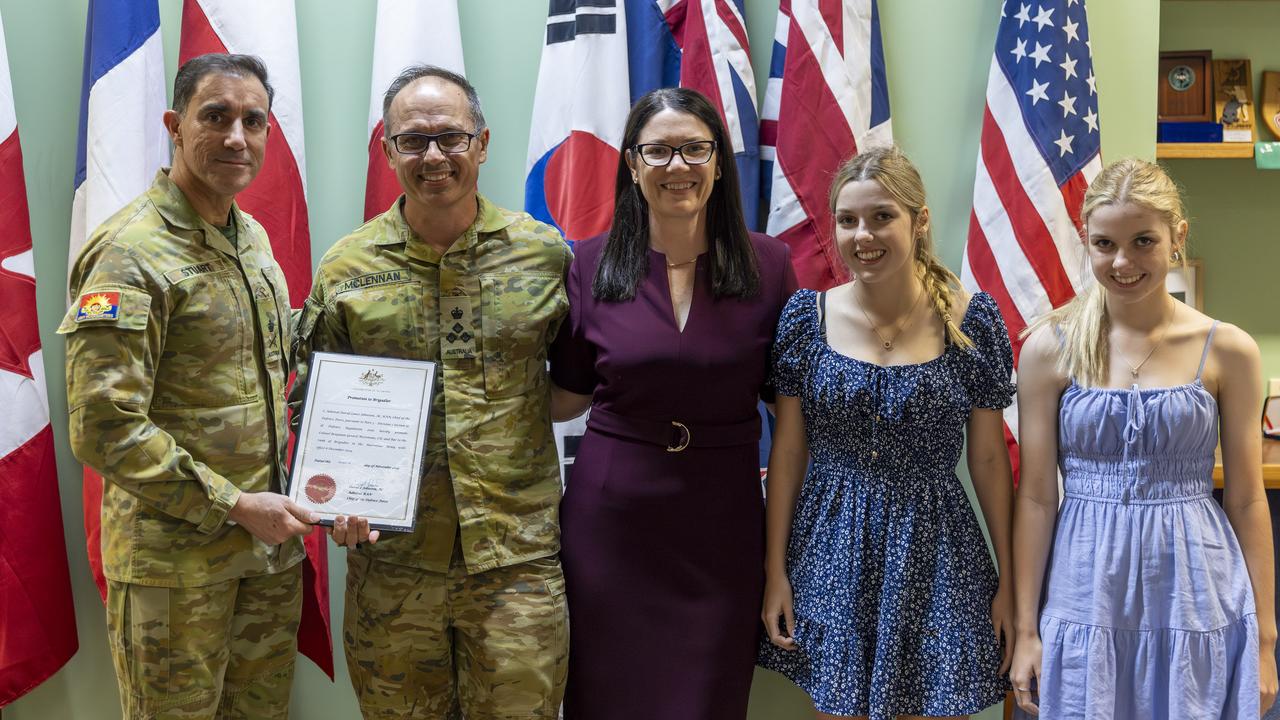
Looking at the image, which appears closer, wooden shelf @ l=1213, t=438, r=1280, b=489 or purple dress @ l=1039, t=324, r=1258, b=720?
purple dress @ l=1039, t=324, r=1258, b=720

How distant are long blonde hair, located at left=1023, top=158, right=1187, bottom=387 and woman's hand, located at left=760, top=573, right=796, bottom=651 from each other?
2.30 ft

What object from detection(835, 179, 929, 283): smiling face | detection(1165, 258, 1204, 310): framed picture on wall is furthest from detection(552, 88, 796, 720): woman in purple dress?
detection(1165, 258, 1204, 310): framed picture on wall

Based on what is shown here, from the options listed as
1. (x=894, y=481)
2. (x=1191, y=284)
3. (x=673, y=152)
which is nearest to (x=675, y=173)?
(x=673, y=152)

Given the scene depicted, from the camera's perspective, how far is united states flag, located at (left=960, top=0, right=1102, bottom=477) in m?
2.55

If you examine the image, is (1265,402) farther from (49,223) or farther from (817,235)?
(49,223)

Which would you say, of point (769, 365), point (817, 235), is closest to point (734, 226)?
Result: point (769, 365)

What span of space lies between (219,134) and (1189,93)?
2.77 metres

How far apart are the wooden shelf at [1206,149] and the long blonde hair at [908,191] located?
132 centimetres

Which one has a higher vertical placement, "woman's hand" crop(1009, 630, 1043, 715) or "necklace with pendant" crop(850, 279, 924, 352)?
"necklace with pendant" crop(850, 279, 924, 352)

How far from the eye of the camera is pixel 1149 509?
1850mm

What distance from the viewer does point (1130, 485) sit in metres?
1.86

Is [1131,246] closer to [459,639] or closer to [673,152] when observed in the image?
[673,152]

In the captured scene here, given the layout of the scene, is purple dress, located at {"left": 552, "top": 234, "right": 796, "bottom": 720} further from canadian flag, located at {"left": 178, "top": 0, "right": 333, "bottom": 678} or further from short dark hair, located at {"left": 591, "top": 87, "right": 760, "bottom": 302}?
canadian flag, located at {"left": 178, "top": 0, "right": 333, "bottom": 678}

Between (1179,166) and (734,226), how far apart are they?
1.95 metres
